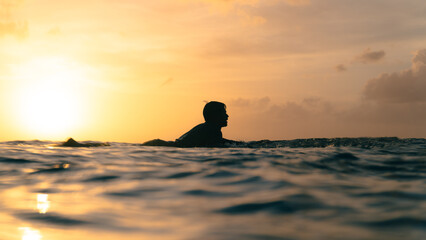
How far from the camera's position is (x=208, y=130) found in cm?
1597

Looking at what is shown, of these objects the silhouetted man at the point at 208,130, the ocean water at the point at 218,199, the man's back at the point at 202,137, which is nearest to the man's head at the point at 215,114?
the silhouetted man at the point at 208,130

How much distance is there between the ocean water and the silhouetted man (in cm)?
639

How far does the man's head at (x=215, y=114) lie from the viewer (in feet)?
52.1

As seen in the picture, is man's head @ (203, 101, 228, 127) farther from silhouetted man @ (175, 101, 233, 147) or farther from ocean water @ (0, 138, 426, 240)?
ocean water @ (0, 138, 426, 240)

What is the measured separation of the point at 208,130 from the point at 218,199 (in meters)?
10.5

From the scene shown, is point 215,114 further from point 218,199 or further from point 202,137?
point 218,199

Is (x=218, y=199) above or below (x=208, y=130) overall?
below

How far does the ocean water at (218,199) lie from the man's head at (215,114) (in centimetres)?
648

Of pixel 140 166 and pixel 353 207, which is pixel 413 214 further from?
pixel 140 166

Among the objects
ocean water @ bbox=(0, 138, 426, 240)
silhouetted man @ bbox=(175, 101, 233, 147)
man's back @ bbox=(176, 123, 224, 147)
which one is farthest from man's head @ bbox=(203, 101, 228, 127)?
ocean water @ bbox=(0, 138, 426, 240)

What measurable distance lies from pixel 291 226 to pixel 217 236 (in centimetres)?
85

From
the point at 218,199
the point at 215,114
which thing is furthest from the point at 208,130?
the point at 218,199

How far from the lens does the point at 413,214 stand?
176 inches

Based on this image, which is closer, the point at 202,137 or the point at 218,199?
the point at 218,199
